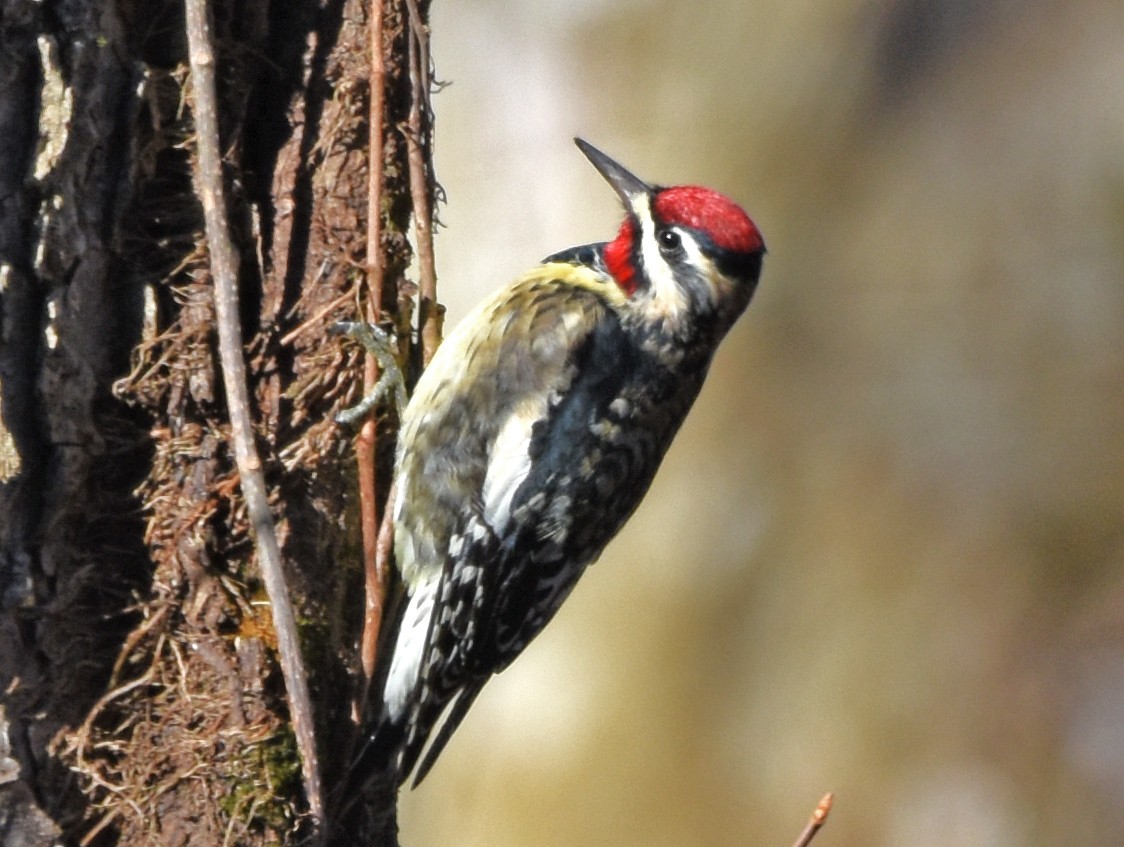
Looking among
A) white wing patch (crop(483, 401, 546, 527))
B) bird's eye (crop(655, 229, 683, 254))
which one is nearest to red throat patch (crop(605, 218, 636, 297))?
→ bird's eye (crop(655, 229, 683, 254))

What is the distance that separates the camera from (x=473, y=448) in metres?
3.57

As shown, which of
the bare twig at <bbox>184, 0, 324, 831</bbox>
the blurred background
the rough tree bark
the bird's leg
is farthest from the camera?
the blurred background

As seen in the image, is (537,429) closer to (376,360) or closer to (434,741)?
(376,360)

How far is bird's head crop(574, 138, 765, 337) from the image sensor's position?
Result: 3.49 meters

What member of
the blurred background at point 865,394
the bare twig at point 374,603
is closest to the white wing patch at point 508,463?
the bare twig at point 374,603

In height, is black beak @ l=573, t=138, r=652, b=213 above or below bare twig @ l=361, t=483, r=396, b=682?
above

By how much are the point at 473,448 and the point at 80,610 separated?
3.83ft

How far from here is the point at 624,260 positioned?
12.2 feet

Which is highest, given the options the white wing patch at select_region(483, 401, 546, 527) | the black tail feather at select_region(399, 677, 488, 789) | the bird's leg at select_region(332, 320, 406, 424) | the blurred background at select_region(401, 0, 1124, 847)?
the blurred background at select_region(401, 0, 1124, 847)

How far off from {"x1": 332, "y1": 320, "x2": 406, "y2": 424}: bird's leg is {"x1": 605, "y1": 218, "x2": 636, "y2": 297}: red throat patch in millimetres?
766

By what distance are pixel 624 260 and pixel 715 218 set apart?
325mm

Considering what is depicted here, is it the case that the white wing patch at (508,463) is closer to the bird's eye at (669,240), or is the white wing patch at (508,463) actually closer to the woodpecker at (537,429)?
the woodpecker at (537,429)

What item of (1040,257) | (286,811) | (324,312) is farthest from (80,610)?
(1040,257)

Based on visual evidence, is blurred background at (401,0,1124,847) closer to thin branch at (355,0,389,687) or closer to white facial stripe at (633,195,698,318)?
white facial stripe at (633,195,698,318)
